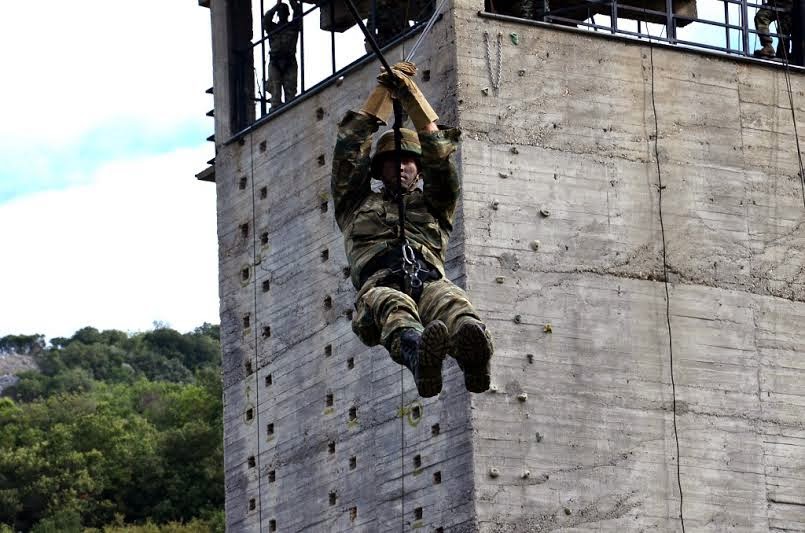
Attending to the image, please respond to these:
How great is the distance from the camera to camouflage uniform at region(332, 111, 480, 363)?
861 inches

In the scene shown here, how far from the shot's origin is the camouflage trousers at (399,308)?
21297 mm

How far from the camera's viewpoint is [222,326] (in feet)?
137

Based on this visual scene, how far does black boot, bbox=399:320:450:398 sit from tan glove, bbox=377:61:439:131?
1954 millimetres

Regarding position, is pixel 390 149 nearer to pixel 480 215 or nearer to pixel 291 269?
pixel 480 215

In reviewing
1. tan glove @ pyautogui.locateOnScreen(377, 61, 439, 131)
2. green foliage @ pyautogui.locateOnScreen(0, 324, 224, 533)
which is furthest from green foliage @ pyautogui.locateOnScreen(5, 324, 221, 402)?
tan glove @ pyautogui.locateOnScreen(377, 61, 439, 131)

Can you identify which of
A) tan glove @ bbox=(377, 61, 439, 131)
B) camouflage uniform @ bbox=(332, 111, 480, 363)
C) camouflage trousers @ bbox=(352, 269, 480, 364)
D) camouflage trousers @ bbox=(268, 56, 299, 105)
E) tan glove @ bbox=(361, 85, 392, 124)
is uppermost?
camouflage trousers @ bbox=(268, 56, 299, 105)

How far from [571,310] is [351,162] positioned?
47.4 feet

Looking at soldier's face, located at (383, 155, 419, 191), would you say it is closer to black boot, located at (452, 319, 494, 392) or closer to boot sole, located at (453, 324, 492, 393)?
black boot, located at (452, 319, 494, 392)

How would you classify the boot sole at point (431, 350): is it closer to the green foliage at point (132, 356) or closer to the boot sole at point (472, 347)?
the boot sole at point (472, 347)

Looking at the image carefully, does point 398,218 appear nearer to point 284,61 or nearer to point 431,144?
point 431,144

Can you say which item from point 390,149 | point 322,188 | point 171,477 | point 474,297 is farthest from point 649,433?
point 171,477

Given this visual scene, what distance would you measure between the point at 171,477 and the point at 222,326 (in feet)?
160

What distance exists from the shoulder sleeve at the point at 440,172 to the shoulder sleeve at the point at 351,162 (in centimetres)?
55

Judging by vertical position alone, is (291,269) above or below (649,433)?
above
